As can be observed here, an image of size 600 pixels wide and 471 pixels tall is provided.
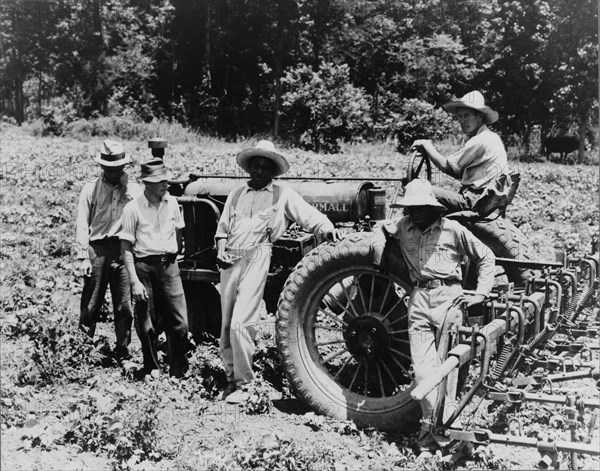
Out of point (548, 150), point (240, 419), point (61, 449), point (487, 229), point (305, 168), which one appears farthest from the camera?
point (548, 150)

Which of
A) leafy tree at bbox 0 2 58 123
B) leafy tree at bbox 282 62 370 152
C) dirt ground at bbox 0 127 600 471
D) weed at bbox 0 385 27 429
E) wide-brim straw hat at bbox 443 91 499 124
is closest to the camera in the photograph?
dirt ground at bbox 0 127 600 471

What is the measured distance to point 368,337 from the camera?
5051 millimetres

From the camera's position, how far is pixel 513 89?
88.7 feet

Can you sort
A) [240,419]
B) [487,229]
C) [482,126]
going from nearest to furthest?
[240,419] < [482,126] < [487,229]

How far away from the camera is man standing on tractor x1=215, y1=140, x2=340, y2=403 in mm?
5324

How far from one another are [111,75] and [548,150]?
16.7m

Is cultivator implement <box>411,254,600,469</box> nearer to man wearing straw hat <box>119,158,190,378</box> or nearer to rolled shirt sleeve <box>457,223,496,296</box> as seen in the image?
rolled shirt sleeve <box>457,223,496,296</box>

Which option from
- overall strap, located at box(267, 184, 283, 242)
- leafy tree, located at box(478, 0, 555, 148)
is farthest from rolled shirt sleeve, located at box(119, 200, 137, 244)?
leafy tree, located at box(478, 0, 555, 148)

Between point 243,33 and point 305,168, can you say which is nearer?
point 305,168

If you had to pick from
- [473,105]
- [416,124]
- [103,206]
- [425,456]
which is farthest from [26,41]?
[425,456]

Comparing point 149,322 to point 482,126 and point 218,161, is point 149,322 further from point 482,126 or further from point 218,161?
point 218,161

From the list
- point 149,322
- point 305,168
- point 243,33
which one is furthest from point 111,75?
point 149,322

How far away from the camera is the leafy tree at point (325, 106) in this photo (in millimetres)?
23766

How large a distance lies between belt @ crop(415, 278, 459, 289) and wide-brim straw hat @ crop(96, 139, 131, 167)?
2.61 metres
